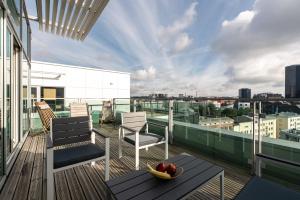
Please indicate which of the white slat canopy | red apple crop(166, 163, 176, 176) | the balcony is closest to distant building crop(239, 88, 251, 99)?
the balcony

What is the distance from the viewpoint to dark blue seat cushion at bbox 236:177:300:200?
4.04ft

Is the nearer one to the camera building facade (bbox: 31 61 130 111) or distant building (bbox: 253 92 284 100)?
distant building (bbox: 253 92 284 100)

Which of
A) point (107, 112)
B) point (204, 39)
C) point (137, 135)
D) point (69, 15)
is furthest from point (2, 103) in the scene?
point (204, 39)

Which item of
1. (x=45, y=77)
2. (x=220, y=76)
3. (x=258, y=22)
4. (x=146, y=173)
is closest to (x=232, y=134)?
(x=146, y=173)

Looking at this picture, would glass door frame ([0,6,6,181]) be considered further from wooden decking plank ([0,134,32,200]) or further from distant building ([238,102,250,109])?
distant building ([238,102,250,109])

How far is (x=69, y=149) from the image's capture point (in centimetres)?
231

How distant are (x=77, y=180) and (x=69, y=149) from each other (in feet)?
1.44

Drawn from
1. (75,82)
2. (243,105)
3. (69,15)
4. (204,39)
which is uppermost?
(204,39)

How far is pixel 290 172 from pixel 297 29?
8732 millimetres

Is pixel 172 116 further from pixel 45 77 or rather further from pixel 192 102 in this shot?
pixel 45 77

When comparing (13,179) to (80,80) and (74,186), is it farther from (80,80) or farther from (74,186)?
(80,80)

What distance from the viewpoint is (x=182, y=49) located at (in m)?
15.6

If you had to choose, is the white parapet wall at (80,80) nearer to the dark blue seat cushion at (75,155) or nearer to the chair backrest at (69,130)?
the chair backrest at (69,130)

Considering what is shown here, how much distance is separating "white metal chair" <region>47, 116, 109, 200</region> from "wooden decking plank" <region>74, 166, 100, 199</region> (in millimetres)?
227
